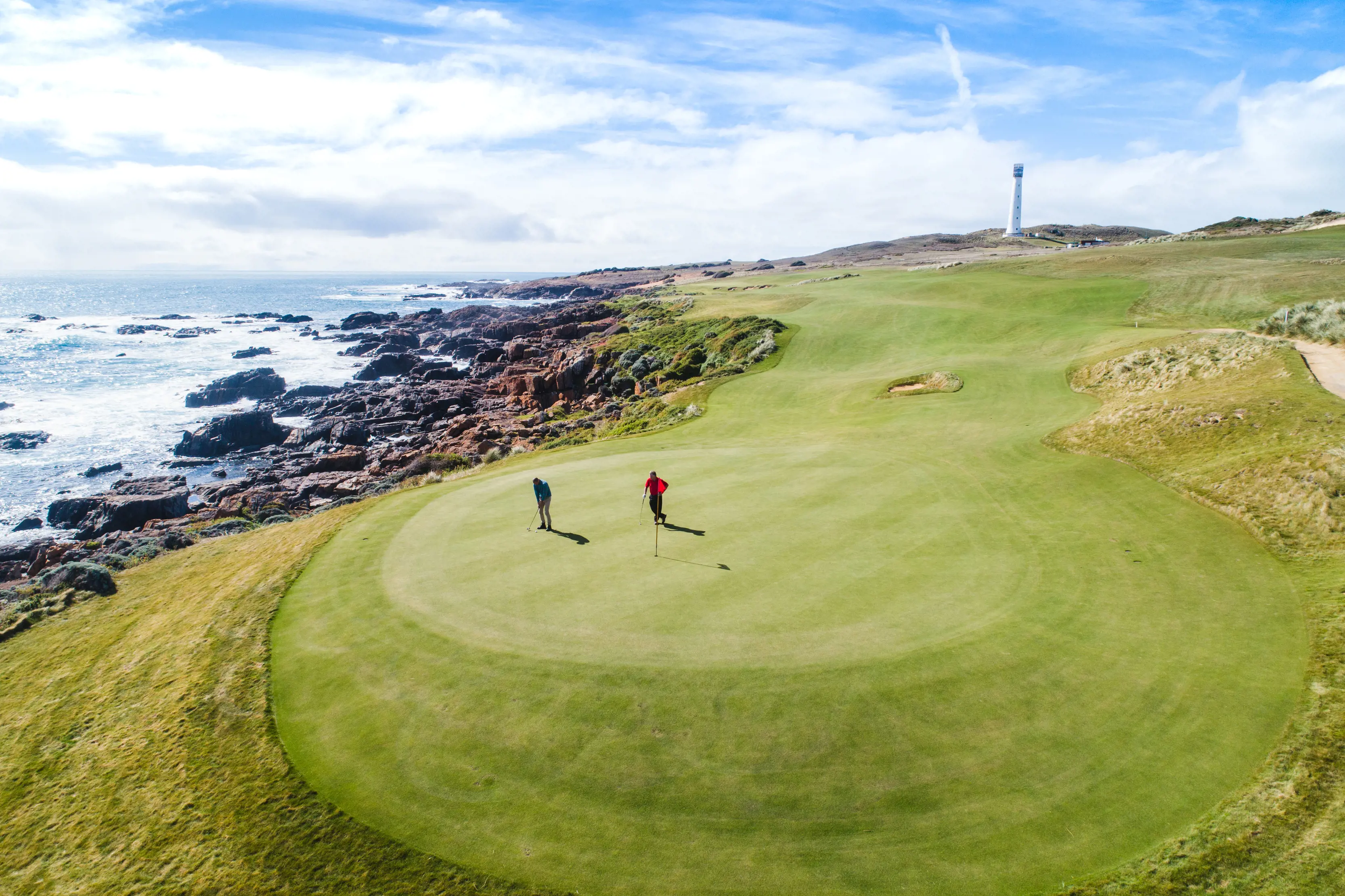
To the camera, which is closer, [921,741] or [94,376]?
[921,741]

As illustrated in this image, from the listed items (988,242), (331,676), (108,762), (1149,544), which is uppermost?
(988,242)

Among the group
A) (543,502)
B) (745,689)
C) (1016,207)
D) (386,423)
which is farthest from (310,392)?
(1016,207)

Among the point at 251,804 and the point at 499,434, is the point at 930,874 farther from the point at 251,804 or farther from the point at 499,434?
the point at 499,434

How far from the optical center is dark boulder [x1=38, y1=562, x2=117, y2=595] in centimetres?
1565

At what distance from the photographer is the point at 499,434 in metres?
37.8

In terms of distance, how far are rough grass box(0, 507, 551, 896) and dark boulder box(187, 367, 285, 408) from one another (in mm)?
55595

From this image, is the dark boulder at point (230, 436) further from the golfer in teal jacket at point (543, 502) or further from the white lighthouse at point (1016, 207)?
the white lighthouse at point (1016, 207)

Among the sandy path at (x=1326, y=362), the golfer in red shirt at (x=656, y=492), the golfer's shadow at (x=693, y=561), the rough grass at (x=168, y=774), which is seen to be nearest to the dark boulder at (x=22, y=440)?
the rough grass at (x=168, y=774)

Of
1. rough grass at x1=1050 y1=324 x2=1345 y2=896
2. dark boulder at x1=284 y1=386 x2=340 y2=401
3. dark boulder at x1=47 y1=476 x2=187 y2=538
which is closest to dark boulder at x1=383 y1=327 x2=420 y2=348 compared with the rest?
dark boulder at x1=284 y1=386 x2=340 y2=401

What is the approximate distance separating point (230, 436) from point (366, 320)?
3096 inches

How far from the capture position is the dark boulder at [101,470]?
4066cm

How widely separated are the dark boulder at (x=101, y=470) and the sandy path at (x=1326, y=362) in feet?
198

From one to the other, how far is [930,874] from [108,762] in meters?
11.3

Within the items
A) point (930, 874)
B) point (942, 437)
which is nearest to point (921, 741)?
point (930, 874)
